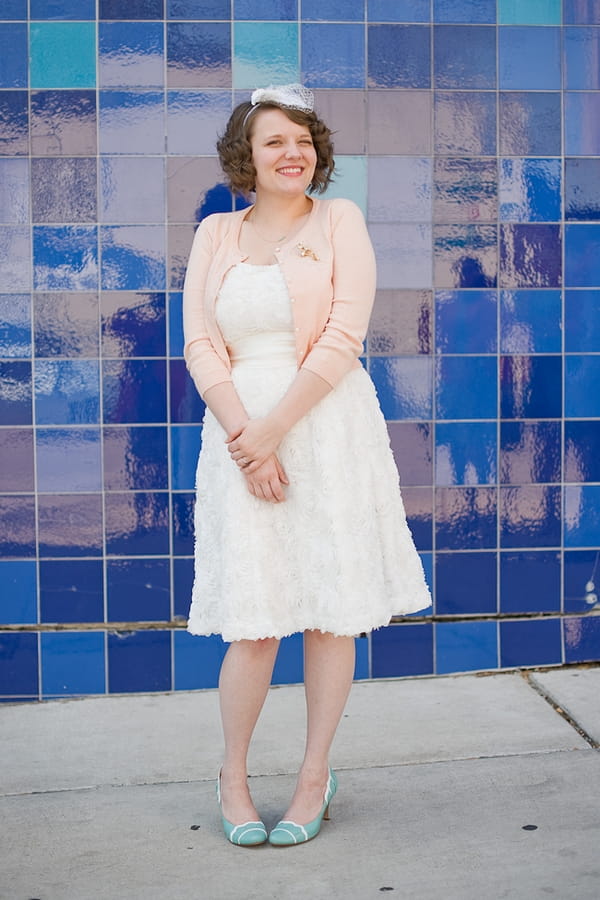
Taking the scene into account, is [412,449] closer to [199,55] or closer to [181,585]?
[181,585]

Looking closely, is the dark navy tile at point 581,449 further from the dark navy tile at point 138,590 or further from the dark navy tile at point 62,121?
the dark navy tile at point 62,121

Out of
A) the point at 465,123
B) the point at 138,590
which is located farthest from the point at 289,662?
the point at 465,123

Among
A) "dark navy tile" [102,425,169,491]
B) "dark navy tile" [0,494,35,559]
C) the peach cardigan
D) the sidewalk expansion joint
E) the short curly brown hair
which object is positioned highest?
the short curly brown hair

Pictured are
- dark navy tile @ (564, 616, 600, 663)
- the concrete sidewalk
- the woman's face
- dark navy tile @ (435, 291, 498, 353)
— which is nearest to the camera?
the concrete sidewalk

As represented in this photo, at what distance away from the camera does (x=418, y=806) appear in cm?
265

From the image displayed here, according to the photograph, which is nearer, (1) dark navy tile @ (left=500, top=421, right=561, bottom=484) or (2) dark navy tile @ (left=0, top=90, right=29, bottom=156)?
(2) dark navy tile @ (left=0, top=90, right=29, bottom=156)

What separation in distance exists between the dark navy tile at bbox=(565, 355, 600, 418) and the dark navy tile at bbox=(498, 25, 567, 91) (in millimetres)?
817

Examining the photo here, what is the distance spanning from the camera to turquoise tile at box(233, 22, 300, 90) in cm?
341

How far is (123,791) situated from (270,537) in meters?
0.80

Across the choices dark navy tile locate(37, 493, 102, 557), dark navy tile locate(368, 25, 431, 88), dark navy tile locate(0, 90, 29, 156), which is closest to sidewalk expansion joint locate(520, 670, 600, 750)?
dark navy tile locate(37, 493, 102, 557)

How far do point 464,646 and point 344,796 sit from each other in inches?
37.4

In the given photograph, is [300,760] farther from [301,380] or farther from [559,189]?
[559,189]

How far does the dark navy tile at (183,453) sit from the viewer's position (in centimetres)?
345

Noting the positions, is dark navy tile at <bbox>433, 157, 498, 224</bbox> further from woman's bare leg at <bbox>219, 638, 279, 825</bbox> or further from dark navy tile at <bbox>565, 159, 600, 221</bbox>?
woman's bare leg at <bbox>219, 638, 279, 825</bbox>
